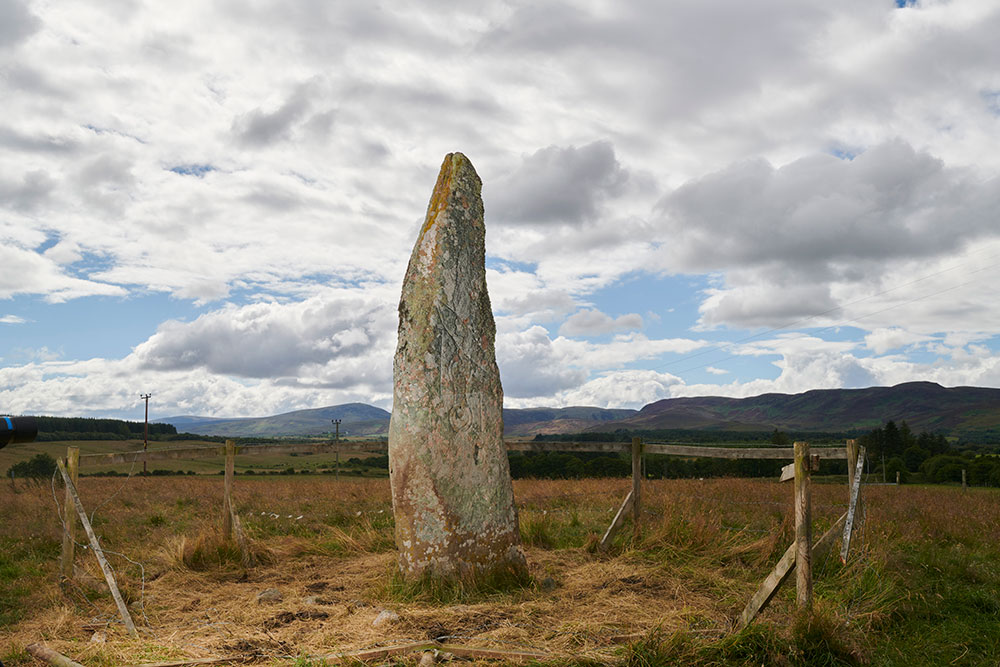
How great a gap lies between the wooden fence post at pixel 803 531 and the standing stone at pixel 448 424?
10.1 ft

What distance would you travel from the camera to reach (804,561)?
564cm

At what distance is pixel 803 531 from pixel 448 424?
11.9 ft

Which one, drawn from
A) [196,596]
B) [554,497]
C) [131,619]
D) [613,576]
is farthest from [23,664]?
[554,497]

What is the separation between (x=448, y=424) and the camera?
7.42m

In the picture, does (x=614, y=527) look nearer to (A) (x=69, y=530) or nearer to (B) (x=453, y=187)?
(B) (x=453, y=187)

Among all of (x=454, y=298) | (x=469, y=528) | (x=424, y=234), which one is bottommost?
(x=469, y=528)

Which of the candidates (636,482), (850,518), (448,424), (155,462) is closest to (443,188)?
(448,424)

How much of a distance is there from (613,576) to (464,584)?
1781 mm

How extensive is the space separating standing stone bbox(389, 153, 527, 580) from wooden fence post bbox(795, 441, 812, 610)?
309 centimetres

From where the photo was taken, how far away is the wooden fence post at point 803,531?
558 centimetres

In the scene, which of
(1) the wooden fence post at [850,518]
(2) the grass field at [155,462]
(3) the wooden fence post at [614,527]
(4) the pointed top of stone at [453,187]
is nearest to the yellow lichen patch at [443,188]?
(4) the pointed top of stone at [453,187]

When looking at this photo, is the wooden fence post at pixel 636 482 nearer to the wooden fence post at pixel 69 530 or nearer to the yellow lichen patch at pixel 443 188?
the yellow lichen patch at pixel 443 188

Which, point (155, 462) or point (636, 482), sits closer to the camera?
point (636, 482)

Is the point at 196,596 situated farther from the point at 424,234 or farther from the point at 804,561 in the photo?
the point at 804,561
